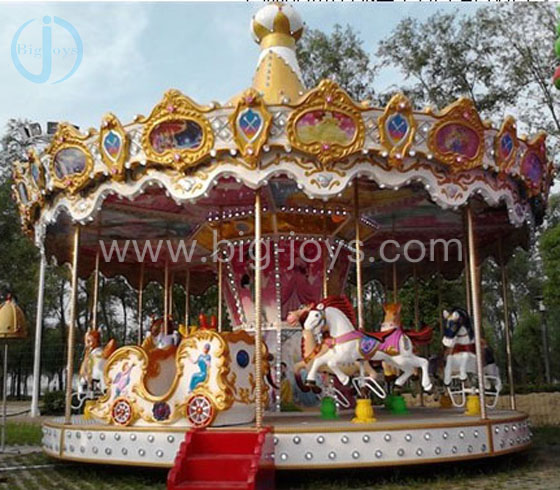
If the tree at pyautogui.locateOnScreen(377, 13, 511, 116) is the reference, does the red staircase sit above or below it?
below

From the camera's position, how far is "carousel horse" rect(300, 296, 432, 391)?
7.45 meters

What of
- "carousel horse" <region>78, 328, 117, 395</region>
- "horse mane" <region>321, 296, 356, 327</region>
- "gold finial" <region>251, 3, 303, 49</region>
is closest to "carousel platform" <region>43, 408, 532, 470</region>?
"horse mane" <region>321, 296, 356, 327</region>

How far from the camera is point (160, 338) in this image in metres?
10.4

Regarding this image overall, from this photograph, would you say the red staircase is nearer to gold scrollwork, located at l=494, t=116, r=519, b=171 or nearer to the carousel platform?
the carousel platform

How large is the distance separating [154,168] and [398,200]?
4055 mm

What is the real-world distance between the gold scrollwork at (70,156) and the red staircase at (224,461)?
336cm

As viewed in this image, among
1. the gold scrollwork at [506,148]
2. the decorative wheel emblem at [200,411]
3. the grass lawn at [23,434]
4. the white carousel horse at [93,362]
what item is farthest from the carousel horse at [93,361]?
the gold scrollwork at [506,148]

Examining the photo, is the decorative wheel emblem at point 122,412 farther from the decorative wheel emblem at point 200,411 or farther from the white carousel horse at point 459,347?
the white carousel horse at point 459,347

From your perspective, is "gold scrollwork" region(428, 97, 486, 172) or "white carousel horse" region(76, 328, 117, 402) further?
"white carousel horse" region(76, 328, 117, 402)

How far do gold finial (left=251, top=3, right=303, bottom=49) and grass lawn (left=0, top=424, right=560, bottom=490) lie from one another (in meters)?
6.71

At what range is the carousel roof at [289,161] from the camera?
22.7 feet

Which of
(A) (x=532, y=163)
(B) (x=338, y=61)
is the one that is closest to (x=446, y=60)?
(B) (x=338, y=61)

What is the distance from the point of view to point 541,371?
33.9 m

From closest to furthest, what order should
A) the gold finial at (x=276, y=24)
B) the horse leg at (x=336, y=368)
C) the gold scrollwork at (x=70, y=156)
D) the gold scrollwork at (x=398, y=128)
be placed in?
the gold scrollwork at (x=398, y=128) → the horse leg at (x=336, y=368) → the gold scrollwork at (x=70, y=156) → the gold finial at (x=276, y=24)
